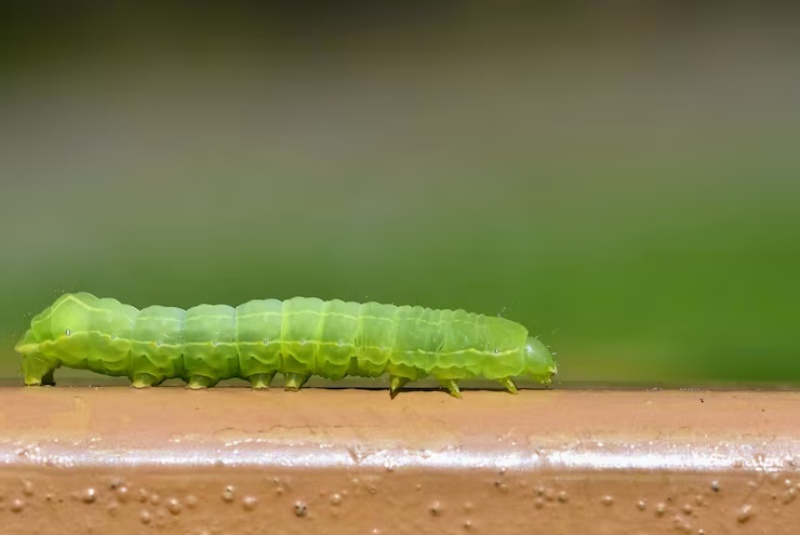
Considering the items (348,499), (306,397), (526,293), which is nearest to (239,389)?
(306,397)

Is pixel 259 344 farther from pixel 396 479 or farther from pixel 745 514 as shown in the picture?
pixel 745 514

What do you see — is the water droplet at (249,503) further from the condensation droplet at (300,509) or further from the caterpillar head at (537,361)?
the caterpillar head at (537,361)

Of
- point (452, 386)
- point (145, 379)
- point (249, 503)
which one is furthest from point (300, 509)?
point (145, 379)

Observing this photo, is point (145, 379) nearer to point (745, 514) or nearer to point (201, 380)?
point (201, 380)

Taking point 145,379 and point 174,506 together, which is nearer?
point 174,506

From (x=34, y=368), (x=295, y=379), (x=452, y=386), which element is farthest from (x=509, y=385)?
(x=34, y=368)

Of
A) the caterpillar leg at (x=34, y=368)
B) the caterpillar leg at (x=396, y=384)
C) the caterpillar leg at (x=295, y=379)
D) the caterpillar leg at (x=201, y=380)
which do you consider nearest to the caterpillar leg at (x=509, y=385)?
the caterpillar leg at (x=396, y=384)
